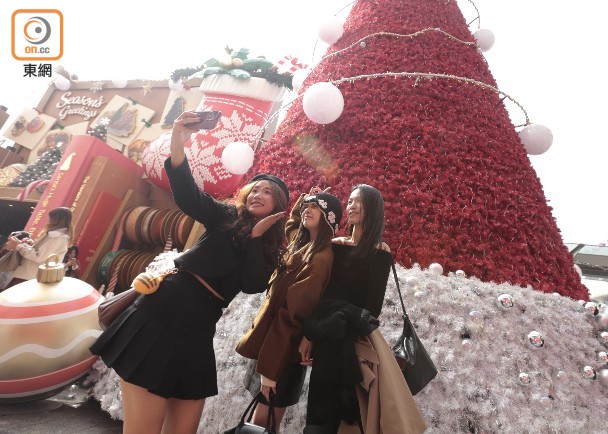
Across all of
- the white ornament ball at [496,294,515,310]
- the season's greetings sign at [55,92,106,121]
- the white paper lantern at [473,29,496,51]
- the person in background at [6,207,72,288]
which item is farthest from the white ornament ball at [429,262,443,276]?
the season's greetings sign at [55,92,106,121]

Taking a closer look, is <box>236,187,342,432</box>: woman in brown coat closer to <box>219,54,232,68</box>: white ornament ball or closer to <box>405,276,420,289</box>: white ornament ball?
<box>405,276,420,289</box>: white ornament ball

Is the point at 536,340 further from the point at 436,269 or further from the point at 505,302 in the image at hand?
the point at 436,269

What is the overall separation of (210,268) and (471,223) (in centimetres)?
177

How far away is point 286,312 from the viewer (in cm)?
150

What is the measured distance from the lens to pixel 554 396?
1.80 m

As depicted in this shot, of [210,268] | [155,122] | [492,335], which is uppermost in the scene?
[155,122]

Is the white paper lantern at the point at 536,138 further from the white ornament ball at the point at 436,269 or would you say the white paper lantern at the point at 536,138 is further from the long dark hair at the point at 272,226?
the long dark hair at the point at 272,226

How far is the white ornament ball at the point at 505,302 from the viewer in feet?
6.50

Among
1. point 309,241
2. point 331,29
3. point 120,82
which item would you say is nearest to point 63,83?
point 120,82

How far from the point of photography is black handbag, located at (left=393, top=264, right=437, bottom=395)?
5.02ft

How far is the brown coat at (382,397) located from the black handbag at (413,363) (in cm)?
16

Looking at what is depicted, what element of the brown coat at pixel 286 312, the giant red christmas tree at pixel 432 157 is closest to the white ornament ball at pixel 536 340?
the giant red christmas tree at pixel 432 157

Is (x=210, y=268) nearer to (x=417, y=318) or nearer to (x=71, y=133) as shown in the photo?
(x=417, y=318)

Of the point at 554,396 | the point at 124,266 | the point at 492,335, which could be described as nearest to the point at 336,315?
the point at 492,335
